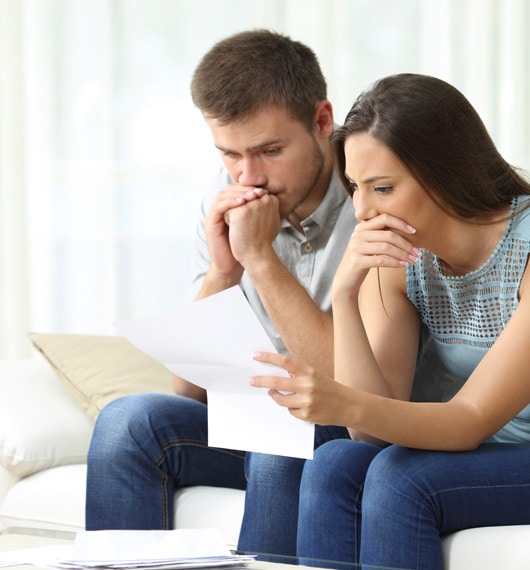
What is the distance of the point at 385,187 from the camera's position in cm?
159

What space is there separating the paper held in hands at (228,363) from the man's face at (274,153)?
549 mm

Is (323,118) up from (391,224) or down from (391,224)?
up

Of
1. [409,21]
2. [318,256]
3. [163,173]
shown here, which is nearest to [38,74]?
[163,173]

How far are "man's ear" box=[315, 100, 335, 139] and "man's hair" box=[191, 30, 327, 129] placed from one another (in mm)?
12

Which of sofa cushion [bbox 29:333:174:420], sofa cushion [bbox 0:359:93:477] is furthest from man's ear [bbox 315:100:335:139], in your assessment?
sofa cushion [bbox 0:359:93:477]

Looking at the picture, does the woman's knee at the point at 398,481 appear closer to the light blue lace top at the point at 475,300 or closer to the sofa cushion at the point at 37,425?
the light blue lace top at the point at 475,300

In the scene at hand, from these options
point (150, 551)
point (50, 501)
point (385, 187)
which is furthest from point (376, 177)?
point (50, 501)

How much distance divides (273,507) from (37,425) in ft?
2.39

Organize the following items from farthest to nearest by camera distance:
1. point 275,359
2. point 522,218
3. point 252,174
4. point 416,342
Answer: point 252,174, point 416,342, point 522,218, point 275,359

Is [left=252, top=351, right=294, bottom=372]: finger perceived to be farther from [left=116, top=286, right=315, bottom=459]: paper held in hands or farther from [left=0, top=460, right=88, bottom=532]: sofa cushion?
[left=0, top=460, right=88, bottom=532]: sofa cushion

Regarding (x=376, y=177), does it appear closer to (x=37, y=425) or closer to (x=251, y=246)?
(x=251, y=246)

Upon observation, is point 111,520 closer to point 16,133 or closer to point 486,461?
point 486,461

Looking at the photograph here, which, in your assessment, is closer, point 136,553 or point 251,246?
point 136,553

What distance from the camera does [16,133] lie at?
11.1 ft
